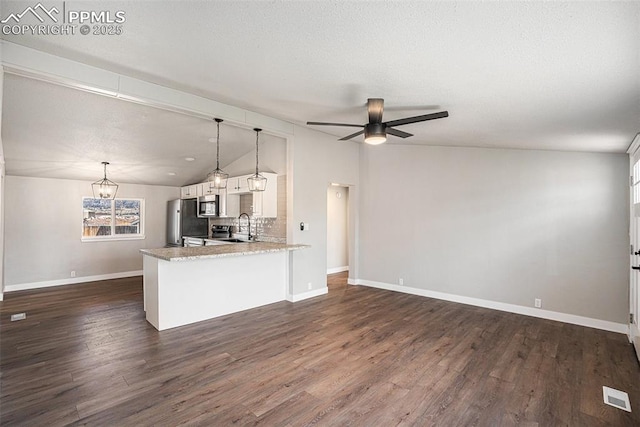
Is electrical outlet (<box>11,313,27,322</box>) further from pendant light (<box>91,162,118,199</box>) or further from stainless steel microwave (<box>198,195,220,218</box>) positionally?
stainless steel microwave (<box>198,195,220,218</box>)

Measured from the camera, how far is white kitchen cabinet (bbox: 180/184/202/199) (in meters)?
7.63

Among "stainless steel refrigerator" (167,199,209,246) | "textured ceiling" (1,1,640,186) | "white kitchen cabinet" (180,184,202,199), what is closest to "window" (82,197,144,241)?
"stainless steel refrigerator" (167,199,209,246)

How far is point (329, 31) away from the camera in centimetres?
210

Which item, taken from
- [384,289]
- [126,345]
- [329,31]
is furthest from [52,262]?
[329,31]

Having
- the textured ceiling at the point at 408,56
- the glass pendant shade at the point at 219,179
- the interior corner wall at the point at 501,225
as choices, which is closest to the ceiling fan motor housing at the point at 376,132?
the textured ceiling at the point at 408,56

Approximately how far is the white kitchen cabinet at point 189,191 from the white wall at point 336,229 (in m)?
3.28

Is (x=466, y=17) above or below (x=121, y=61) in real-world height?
below

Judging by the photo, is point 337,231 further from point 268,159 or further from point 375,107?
point 375,107

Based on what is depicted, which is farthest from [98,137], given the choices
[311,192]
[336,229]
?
[336,229]

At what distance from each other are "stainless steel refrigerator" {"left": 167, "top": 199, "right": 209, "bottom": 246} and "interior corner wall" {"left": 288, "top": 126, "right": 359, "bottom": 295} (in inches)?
139

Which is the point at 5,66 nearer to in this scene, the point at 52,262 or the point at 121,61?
the point at 121,61

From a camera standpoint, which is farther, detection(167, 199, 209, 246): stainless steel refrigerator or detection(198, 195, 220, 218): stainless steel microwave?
detection(167, 199, 209, 246): stainless steel refrigerator

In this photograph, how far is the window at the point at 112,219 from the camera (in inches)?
272

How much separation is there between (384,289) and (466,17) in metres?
5.14
